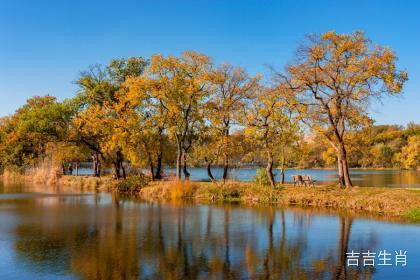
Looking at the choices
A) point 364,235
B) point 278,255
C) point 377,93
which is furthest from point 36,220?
point 377,93

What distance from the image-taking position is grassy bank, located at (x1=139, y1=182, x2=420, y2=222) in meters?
34.1

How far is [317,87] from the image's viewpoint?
4009 centimetres

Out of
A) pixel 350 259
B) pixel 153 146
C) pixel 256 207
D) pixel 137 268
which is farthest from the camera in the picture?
pixel 153 146

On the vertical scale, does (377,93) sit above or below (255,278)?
above

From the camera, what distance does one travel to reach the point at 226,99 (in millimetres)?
50375

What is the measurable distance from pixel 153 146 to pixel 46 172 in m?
23.0

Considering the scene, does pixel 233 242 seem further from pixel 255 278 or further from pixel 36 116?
pixel 36 116

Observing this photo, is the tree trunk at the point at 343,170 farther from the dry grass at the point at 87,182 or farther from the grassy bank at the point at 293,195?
the dry grass at the point at 87,182

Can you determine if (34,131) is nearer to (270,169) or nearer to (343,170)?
(270,169)

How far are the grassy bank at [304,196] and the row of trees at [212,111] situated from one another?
7.62ft

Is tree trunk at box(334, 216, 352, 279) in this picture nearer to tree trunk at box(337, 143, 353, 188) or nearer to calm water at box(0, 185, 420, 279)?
calm water at box(0, 185, 420, 279)

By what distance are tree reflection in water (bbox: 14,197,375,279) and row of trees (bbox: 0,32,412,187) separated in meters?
10.4

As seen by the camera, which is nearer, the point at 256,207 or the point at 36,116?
the point at 256,207

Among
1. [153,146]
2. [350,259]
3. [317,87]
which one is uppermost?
[317,87]
